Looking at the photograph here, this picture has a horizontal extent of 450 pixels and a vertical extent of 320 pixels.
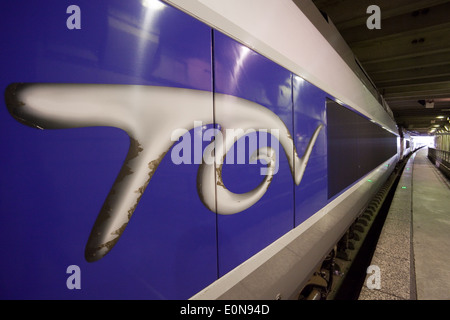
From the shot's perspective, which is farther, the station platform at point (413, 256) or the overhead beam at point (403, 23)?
the overhead beam at point (403, 23)

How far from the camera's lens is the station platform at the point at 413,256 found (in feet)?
7.15

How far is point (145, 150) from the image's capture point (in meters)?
0.84

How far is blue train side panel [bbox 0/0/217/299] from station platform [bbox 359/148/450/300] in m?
2.35

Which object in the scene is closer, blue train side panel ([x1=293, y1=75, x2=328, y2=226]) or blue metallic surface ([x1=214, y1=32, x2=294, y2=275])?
blue metallic surface ([x1=214, y1=32, x2=294, y2=275])

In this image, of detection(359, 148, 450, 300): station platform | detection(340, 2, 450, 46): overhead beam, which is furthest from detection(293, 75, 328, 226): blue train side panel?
detection(340, 2, 450, 46): overhead beam

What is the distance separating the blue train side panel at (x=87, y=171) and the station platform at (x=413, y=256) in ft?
7.70

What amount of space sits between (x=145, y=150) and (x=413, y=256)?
3.79m

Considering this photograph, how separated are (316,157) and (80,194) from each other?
222 cm

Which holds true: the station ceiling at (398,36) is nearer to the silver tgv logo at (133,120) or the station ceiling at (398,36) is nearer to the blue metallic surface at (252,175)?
the blue metallic surface at (252,175)

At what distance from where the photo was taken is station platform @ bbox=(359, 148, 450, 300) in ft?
7.15

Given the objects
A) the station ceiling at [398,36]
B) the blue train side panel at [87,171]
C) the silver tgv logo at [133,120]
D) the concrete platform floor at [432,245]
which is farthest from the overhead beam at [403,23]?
the blue train side panel at [87,171]

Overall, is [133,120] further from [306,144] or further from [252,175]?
[306,144]

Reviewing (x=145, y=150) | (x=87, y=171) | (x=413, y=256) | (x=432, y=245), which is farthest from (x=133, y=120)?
(x=432, y=245)

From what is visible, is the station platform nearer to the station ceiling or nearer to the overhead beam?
the station ceiling
